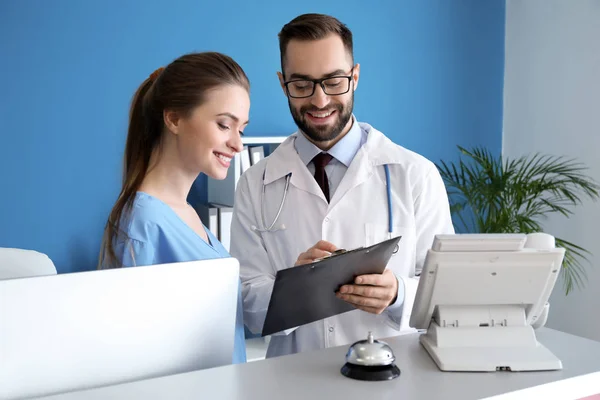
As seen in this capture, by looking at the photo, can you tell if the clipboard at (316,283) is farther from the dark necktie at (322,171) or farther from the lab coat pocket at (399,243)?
the dark necktie at (322,171)

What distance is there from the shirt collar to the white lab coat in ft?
0.12

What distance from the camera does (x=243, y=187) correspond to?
2.18m

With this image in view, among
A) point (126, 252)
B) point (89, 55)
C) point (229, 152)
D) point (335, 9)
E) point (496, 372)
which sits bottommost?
point (496, 372)

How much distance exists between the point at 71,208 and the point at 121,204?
2.12 metres

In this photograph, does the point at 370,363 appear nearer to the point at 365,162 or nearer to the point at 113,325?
the point at 113,325

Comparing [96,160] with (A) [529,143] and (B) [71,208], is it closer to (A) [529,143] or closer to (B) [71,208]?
(B) [71,208]

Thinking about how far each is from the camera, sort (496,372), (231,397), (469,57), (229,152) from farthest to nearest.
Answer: (469,57) < (229,152) < (496,372) < (231,397)

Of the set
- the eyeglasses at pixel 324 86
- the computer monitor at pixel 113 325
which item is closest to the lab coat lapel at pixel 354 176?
the eyeglasses at pixel 324 86

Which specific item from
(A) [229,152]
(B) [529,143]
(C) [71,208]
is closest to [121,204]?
(A) [229,152]

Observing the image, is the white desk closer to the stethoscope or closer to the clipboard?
the clipboard

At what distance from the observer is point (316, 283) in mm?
1479

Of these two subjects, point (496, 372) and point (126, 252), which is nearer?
point (496, 372)

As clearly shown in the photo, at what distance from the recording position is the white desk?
48.5 inches

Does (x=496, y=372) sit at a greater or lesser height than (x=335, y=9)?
lesser
